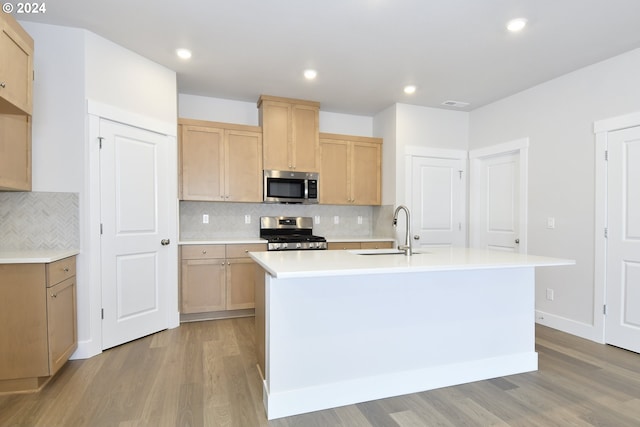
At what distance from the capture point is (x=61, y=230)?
108 inches

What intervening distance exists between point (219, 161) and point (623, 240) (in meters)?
4.08

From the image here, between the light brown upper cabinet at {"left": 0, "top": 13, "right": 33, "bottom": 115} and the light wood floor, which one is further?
the light brown upper cabinet at {"left": 0, "top": 13, "right": 33, "bottom": 115}

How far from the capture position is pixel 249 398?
2160 millimetres

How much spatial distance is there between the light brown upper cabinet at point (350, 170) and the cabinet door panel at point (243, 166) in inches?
33.4

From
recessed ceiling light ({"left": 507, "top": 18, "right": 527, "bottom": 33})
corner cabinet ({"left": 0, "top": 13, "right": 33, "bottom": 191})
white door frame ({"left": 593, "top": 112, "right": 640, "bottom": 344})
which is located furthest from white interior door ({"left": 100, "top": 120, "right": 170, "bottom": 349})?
white door frame ({"left": 593, "top": 112, "right": 640, "bottom": 344})

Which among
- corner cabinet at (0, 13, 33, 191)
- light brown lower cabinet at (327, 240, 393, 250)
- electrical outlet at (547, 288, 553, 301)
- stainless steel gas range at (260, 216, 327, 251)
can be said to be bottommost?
electrical outlet at (547, 288, 553, 301)

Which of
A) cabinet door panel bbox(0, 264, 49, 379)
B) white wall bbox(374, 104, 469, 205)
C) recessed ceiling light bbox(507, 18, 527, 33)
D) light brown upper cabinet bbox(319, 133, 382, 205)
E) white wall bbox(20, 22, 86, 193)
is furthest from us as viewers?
light brown upper cabinet bbox(319, 133, 382, 205)

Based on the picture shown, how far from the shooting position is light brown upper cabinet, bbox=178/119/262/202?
3.92 metres

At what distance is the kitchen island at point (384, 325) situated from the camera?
1.99 metres

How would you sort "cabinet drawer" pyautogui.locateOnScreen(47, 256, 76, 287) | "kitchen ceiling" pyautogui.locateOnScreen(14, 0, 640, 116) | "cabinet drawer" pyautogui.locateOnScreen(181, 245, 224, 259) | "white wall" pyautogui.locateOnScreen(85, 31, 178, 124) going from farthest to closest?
"cabinet drawer" pyautogui.locateOnScreen(181, 245, 224, 259) → "white wall" pyautogui.locateOnScreen(85, 31, 178, 124) → "kitchen ceiling" pyautogui.locateOnScreen(14, 0, 640, 116) → "cabinet drawer" pyautogui.locateOnScreen(47, 256, 76, 287)

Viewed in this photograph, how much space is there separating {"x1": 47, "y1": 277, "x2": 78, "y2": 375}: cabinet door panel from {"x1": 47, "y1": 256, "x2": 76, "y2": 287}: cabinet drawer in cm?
4

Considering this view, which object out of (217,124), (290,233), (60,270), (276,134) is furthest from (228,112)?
(60,270)

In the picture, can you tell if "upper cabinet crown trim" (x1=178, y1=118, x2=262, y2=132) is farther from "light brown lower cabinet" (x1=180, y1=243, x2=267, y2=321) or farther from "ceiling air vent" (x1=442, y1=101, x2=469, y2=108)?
"ceiling air vent" (x1=442, y1=101, x2=469, y2=108)

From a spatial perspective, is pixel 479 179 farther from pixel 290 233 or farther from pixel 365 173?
pixel 290 233
